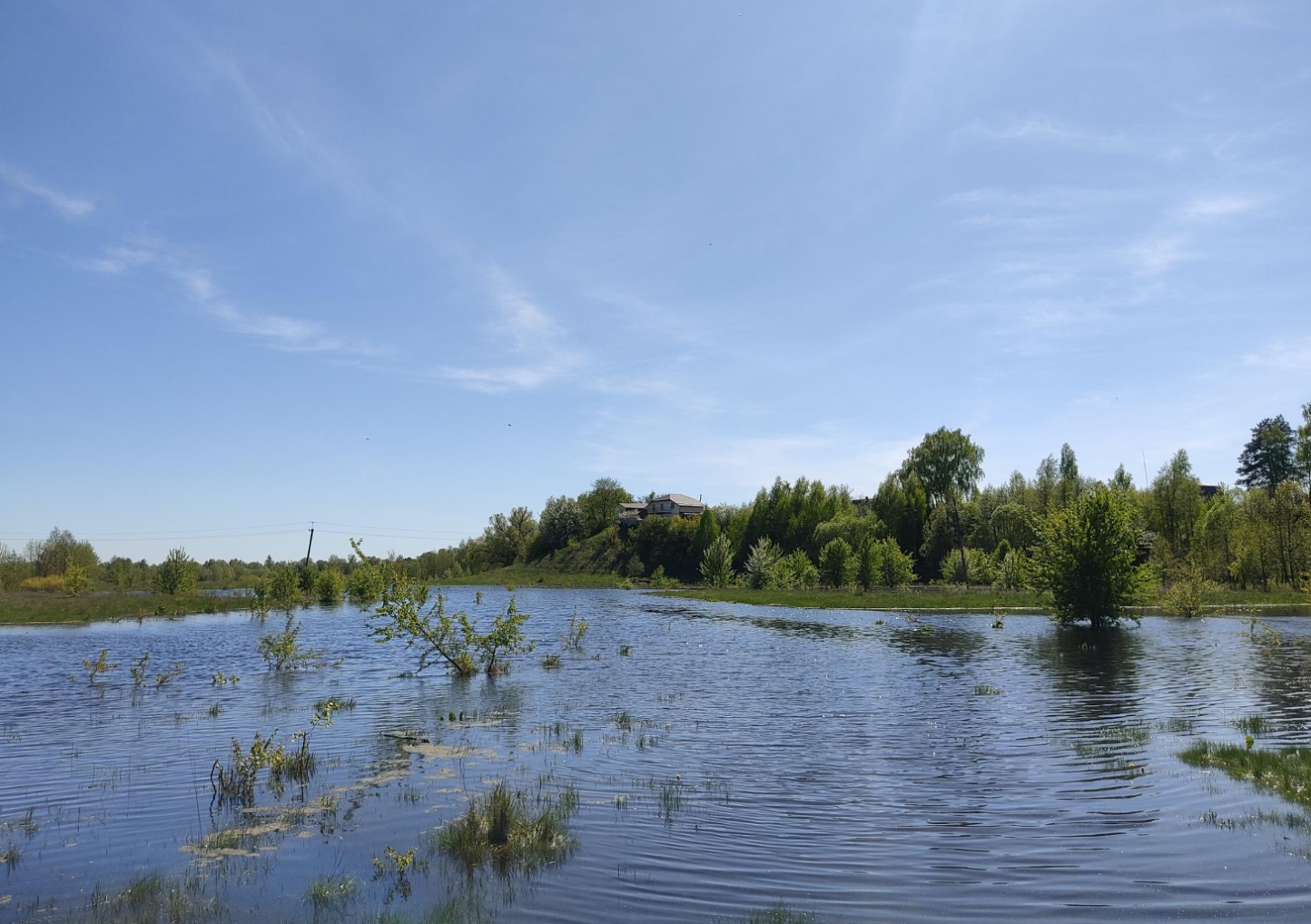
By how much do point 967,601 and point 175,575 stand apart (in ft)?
235

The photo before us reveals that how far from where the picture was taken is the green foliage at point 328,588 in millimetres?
76938

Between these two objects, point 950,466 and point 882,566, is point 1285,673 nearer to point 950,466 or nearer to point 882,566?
point 882,566

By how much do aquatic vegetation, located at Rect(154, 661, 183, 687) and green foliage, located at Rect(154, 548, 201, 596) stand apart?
1942 inches

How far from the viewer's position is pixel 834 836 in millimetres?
11227

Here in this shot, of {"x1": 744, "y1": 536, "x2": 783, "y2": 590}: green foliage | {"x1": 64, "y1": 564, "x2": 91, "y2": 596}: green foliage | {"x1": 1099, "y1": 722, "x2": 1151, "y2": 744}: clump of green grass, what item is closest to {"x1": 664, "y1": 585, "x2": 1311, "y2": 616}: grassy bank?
{"x1": 744, "y1": 536, "x2": 783, "y2": 590}: green foliage

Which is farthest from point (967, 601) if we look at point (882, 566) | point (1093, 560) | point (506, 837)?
point (506, 837)

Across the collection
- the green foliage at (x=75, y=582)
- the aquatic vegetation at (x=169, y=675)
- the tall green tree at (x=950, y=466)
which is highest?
the tall green tree at (x=950, y=466)

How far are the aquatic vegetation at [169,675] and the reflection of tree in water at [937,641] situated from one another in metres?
29.0

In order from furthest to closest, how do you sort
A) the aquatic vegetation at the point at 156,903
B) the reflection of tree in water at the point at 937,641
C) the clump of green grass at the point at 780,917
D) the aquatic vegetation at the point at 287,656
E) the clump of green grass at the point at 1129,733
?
the reflection of tree in water at the point at 937,641
the aquatic vegetation at the point at 287,656
the clump of green grass at the point at 1129,733
the aquatic vegetation at the point at 156,903
the clump of green grass at the point at 780,917

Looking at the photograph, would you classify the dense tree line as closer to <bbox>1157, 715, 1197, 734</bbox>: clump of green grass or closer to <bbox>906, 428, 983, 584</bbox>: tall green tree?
<bbox>906, 428, 983, 584</bbox>: tall green tree

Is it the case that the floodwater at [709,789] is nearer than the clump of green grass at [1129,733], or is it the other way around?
the floodwater at [709,789]

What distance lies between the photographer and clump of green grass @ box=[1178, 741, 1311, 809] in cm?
1217

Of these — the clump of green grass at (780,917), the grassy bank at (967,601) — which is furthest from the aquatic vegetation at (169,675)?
the grassy bank at (967,601)

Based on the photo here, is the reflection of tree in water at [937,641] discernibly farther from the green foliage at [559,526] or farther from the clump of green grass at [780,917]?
the green foliage at [559,526]
